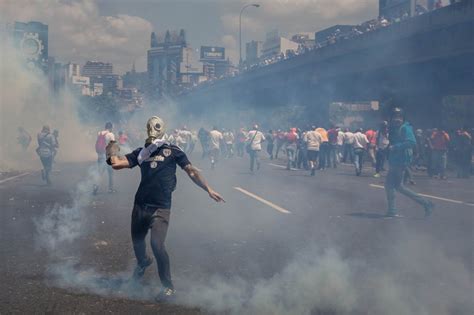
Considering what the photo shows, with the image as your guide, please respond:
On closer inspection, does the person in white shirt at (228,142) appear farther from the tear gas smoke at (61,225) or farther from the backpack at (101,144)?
the tear gas smoke at (61,225)

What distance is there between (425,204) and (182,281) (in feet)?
18.6

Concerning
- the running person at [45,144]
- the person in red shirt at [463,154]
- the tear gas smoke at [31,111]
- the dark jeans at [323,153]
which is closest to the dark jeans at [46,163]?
the running person at [45,144]

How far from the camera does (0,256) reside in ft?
22.3

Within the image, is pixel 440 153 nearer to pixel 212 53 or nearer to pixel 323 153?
pixel 323 153

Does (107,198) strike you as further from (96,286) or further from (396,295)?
(396,295)

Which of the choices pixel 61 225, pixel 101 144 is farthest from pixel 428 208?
pixel 101 144

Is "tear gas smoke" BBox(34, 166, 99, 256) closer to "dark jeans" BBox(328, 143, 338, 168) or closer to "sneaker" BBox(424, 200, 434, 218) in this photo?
"sneaker" BBox(424, 200, 434, 218)

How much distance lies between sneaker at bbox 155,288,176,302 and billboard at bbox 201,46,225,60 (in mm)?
166142

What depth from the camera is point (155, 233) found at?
5.06m

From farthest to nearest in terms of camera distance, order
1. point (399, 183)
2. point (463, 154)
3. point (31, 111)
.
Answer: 1. point (31, 111)
2. point (463, 154)
3. point (399, 183)

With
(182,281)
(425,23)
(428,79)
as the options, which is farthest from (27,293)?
(428,79)

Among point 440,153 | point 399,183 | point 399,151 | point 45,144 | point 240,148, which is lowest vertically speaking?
point 240,148

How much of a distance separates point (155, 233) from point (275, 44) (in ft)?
508

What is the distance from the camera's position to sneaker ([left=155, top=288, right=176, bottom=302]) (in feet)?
16.3
